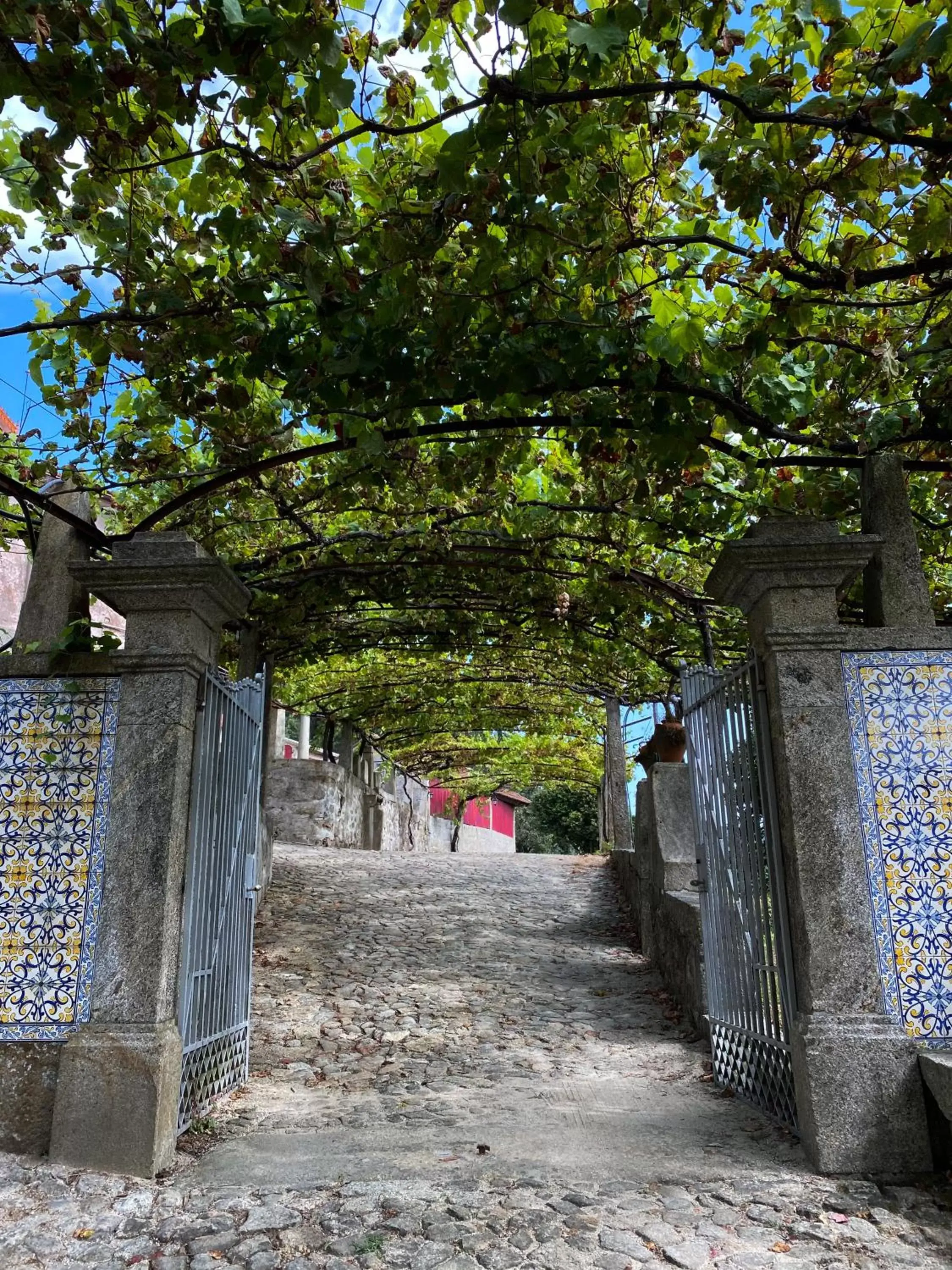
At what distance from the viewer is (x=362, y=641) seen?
1037cm

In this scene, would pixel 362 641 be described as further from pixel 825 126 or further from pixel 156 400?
pixel 825 126

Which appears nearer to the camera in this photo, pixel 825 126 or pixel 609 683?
pixel 825 126

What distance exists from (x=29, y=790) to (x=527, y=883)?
962 cm

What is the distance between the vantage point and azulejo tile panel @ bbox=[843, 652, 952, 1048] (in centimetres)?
385

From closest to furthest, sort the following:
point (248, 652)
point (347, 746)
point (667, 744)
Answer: point (248, 652) < point (667, 744) < point (347, 746)

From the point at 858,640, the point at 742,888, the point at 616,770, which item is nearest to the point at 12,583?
the point at 616,770

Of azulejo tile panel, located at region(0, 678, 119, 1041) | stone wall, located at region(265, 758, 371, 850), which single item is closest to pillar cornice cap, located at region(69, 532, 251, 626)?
azulejo tile panel, located at region(0, 678, 119, 1041)

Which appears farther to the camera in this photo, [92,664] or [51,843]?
[92,664]

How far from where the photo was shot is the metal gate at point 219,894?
14.2 feet

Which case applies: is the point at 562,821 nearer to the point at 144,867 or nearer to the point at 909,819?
the point at 909,819

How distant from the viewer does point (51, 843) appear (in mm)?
4191

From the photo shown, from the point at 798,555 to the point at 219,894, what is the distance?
11.0 feet

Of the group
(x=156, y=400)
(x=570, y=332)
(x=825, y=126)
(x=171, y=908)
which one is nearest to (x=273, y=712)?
(x=156, y=400)

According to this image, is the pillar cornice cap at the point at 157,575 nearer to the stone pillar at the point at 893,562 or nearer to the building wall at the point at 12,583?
the stone pillar at the point at 893,562
